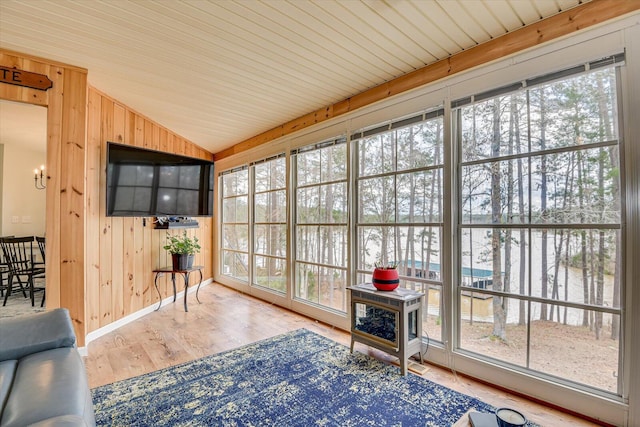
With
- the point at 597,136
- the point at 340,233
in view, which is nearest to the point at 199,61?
the point at 340,233

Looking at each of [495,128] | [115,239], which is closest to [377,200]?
[495,128]

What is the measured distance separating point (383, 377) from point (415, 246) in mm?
1140

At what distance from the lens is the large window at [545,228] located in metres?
1.94

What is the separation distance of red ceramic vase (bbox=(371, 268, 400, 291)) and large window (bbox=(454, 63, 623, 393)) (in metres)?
0.52

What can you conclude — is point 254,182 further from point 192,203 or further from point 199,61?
point 199,61

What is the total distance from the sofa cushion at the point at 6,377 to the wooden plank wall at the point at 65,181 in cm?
141

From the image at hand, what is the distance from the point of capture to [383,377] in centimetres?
243

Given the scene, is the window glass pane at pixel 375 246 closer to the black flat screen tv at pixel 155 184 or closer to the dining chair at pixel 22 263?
the black flat screen tv at pixel 155 184

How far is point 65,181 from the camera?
287cm

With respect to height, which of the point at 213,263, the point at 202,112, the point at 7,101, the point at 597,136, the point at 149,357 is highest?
the point at 202,112

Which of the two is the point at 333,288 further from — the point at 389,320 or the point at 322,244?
the point at 389,320

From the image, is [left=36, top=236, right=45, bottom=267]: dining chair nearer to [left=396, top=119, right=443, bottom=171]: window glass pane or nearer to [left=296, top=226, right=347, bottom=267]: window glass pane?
[left=296, top=226, right=347, bottom=267]: window glass pane

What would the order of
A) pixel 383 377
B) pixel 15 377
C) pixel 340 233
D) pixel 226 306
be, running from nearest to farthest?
pixel 15 377 < pixel 383 377 < pixel 340 233 < pixel 226 306

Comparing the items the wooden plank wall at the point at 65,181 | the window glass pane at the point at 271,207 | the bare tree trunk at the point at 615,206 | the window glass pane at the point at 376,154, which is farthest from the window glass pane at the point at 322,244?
the wooden plank wall at the point at 65,181
